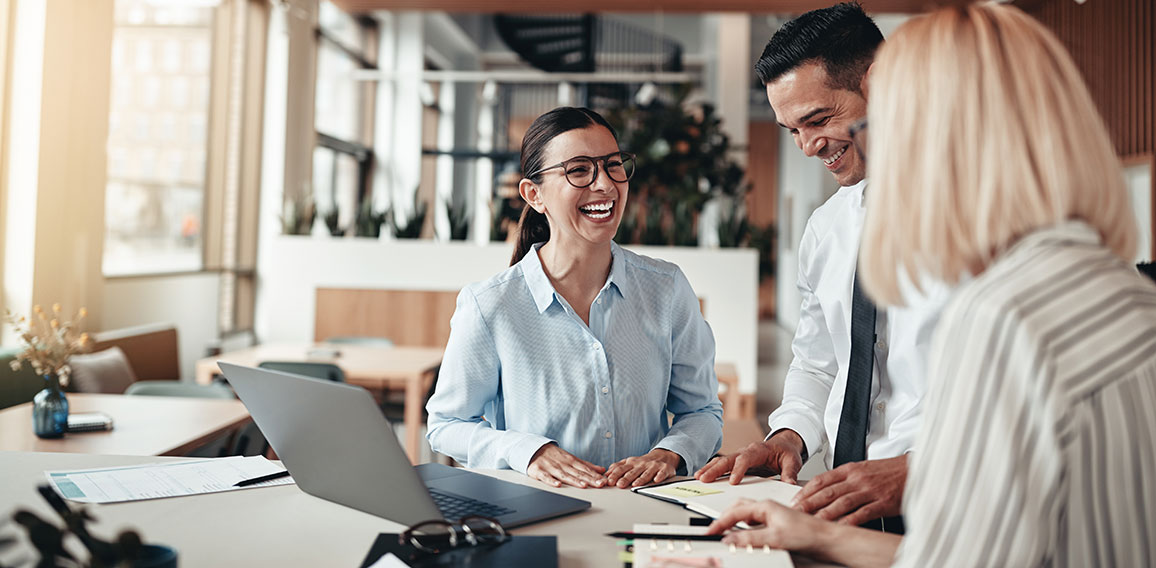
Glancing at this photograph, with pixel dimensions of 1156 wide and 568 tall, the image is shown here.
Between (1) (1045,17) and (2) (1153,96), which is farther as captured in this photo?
(1) (1045,17)

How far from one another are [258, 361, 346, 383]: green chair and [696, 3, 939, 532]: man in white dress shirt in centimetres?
270

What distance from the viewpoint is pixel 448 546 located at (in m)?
1.05

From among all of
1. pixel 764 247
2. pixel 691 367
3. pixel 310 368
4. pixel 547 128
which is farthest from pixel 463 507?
pixel 764 247

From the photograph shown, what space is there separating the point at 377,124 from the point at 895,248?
10708 mm

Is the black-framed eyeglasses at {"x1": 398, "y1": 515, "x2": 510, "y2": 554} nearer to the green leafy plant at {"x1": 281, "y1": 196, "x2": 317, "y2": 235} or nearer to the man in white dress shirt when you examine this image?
the man in white dress shirt

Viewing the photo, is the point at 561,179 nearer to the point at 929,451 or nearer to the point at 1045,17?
the point at 929,451

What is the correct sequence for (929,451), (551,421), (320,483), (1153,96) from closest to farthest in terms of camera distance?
1. (929,451)
2. (320,483)
3. (551,421)
4. (1153,96)

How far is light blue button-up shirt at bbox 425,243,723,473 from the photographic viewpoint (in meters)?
1.72

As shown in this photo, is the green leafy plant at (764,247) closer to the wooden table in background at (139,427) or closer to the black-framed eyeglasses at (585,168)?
the wooden table in background at (139,427)

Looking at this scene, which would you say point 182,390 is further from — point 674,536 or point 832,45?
point 674,536

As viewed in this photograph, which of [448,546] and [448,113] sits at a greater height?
[448,113]

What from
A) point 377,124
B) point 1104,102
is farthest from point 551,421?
point 377,124

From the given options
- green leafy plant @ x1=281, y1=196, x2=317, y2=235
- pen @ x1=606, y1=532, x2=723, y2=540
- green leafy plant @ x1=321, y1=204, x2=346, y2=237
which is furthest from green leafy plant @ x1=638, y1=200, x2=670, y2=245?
pen @ x1=606, y1=532, x2=723, y2=540

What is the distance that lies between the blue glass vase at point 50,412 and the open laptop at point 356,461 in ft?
5.74
